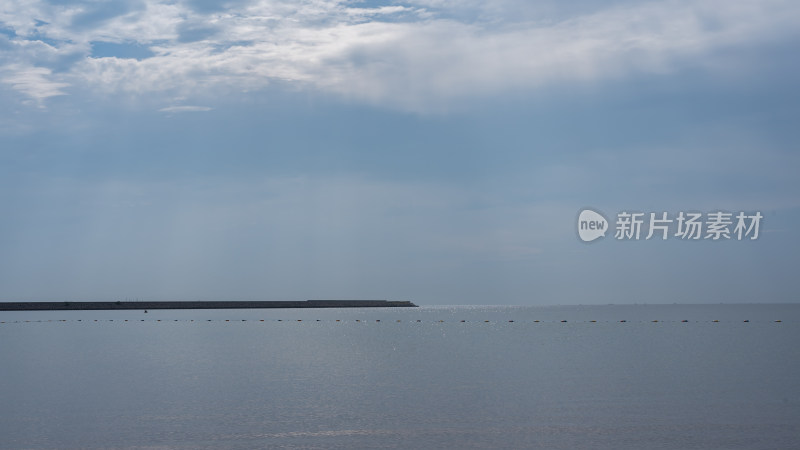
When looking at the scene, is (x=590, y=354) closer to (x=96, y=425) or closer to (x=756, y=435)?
(x=756, y=435)

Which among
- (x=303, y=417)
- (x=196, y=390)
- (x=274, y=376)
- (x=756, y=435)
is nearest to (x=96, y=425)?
(x=303, y=417)

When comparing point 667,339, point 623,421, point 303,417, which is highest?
point 667,339

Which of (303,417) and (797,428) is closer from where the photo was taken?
(797,428)

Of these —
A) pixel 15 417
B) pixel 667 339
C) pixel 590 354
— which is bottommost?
pixel 15 417

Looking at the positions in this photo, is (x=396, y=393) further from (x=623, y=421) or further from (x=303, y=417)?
(x=623, y=421)

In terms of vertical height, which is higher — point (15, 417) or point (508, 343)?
point (508, 343)

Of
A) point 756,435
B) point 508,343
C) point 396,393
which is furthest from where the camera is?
point 508,343

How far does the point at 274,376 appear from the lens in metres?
56.8

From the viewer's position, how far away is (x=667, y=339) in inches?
4242

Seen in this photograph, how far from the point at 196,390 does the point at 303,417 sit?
1367 centimetres

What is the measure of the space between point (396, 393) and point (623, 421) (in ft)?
50.0

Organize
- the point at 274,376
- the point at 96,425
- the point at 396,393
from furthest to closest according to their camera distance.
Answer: the point at 274,376 → the point at 396,393 → the point at 96,425

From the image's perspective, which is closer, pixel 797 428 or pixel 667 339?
pixel 797 428

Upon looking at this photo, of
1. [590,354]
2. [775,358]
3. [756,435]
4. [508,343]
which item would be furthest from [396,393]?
[508,343]
